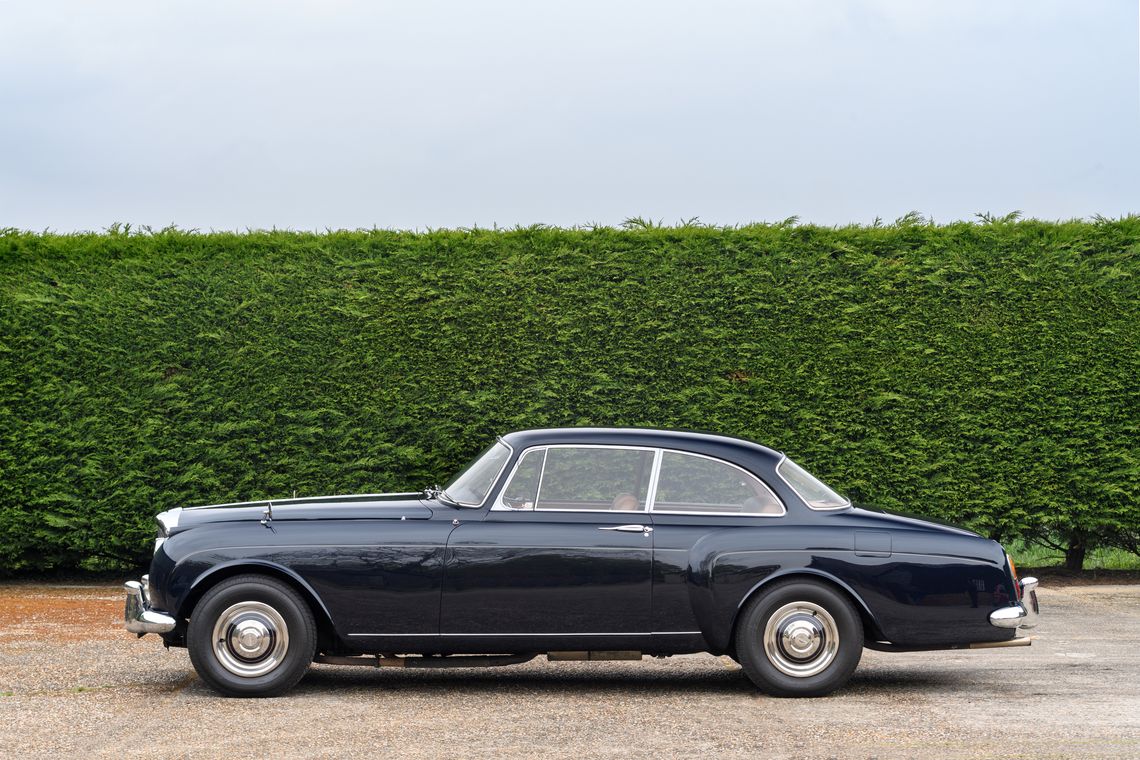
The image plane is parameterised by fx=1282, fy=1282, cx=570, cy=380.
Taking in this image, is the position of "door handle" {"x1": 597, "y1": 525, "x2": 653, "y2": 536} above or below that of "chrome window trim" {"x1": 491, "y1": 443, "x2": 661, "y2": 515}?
below

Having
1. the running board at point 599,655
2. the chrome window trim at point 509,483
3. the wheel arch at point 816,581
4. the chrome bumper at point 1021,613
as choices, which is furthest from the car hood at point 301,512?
the chrome bumper at point 1021,613

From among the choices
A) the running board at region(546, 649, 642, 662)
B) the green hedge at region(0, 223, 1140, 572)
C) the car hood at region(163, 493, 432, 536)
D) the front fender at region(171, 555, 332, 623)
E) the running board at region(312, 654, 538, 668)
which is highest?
the green hedge at region(0, 223, 1140, 572)

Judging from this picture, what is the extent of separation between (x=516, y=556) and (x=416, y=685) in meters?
1.09

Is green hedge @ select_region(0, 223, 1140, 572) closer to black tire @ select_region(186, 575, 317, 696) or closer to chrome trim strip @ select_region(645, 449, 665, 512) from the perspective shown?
chrome trim strip @ select_region(645, 449, 665, 512)

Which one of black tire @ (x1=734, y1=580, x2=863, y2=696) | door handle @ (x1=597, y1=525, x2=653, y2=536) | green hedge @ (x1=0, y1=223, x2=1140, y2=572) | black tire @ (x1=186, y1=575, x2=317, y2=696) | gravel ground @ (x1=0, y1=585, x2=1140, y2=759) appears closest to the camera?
gravel ground @ (x1=0, y1=585, x2=1140, y2=759)

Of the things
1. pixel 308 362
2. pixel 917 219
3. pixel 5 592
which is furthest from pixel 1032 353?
pixel 5 592

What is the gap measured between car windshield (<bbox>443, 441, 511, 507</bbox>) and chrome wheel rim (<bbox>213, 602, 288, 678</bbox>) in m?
1.19

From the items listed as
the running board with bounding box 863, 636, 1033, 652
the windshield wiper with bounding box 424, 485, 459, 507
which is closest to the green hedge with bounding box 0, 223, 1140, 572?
the windshield wiper with bounding box 424, 485, 459, 507

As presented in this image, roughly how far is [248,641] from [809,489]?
3.28 meters

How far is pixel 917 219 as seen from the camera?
12727mm

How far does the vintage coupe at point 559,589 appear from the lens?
698 centimetres

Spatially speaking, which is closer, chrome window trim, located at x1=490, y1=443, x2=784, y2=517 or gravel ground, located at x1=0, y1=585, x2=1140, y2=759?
gravel ground, located at x1=0, y1=585, x2=1140, y2=759

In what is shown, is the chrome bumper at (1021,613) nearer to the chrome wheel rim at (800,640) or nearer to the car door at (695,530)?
the chrome wheel rim at (800,640)

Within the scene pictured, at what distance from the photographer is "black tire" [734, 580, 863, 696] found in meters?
7.02
